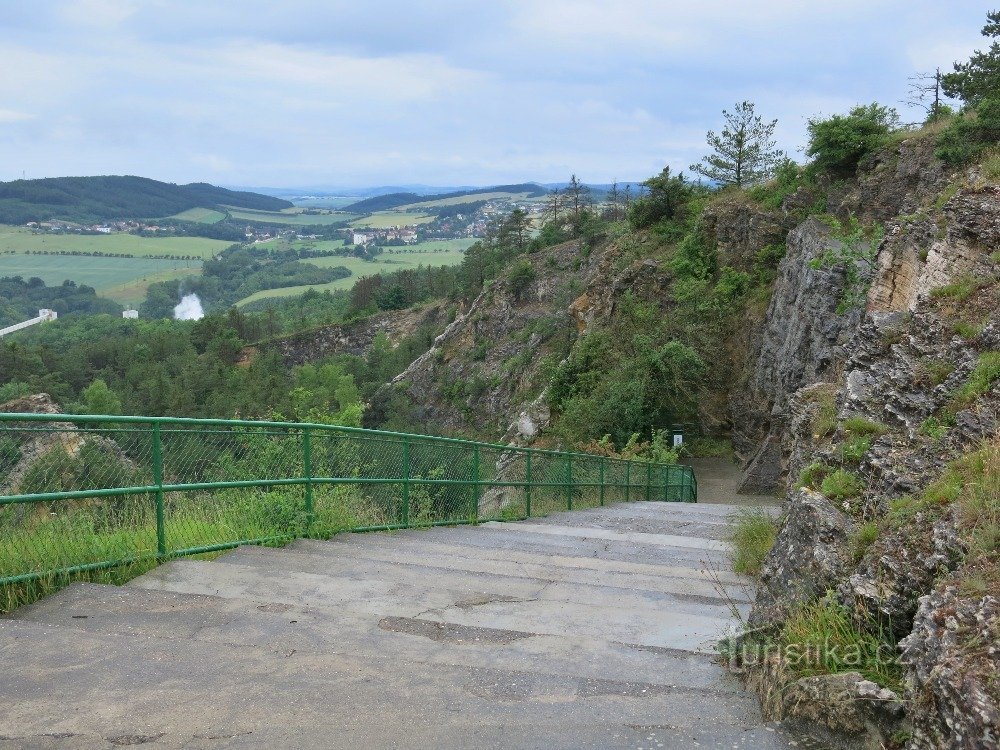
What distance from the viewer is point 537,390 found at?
169 feet

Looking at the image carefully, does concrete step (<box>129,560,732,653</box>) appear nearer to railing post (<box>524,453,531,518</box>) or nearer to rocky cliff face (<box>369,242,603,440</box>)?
railing post (<box>524,453,531,518</box>)

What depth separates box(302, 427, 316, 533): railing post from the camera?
852 cm

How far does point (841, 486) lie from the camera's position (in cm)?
549

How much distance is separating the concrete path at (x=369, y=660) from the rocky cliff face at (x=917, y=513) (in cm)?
55

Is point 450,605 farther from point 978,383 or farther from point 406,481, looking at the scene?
point 406,481

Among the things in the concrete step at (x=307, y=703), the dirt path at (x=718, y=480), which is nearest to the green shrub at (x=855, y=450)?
the concrete step at (x=307, y=703)

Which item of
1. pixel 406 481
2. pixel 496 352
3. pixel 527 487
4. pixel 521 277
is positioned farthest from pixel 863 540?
pixel 521 277

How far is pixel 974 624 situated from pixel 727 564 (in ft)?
21.0

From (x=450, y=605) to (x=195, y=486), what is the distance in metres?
2.45

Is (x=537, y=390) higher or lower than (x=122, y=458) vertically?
lower

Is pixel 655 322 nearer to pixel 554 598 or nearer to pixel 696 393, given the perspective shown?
pixel 696 393

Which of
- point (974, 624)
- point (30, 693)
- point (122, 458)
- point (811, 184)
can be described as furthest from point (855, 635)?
point (811, 184)

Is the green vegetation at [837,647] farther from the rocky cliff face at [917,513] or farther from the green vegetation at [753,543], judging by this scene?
the green vegetation at [753,543]

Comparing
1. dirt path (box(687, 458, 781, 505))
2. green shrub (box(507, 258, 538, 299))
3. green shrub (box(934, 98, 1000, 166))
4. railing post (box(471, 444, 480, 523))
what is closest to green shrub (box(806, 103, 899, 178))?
green shrub (box(934, 98, 1000, 166))
